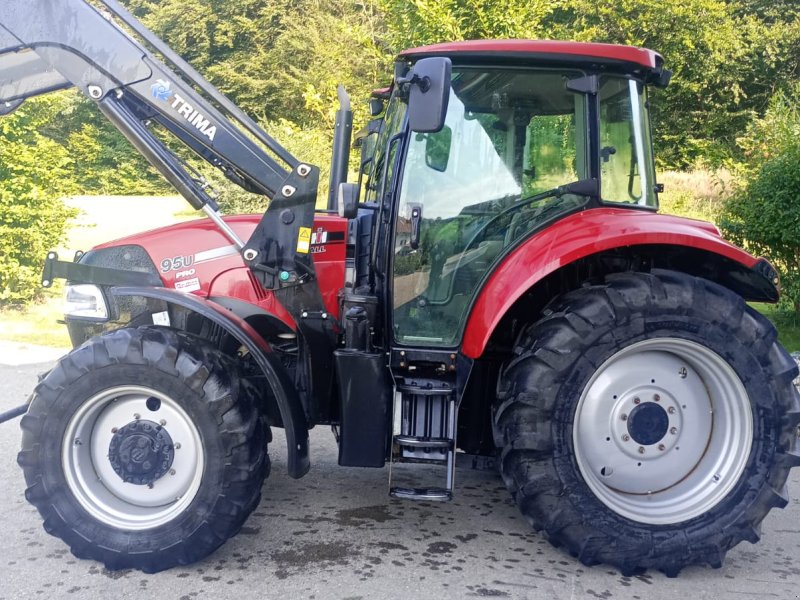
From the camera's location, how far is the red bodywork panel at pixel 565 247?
3301 mm

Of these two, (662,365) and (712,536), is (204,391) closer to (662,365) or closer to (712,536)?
(662,365)

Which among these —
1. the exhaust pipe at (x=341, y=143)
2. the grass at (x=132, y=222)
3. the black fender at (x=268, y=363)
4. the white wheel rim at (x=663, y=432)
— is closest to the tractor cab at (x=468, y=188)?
the black fender at (x=268, y=363)

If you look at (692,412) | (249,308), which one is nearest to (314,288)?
(249,308)

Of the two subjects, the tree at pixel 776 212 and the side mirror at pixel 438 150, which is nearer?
the side mirror at pixel 438 150

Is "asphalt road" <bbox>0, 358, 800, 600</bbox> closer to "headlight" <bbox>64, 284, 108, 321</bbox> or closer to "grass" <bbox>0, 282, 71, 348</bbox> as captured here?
"headlight" <bbox>64, 284, 108, 321</bbox>

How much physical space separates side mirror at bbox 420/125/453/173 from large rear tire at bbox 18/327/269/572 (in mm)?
1326

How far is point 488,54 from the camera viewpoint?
339cm

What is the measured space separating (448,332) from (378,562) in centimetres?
109

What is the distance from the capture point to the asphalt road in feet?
10.3

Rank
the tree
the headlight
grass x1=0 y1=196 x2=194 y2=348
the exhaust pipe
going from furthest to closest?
grass x1=0 y1=196 x2=194 y2=348 → the tree → the exhaust pipe → the headlight

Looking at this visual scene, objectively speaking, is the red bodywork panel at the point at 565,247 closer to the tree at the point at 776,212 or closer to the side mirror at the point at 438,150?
the side mirror at the point at 438,150

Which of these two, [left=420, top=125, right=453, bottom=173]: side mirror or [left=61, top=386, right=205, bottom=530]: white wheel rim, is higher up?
[left=420, top=125, right=453, bottom=173]: side mirror

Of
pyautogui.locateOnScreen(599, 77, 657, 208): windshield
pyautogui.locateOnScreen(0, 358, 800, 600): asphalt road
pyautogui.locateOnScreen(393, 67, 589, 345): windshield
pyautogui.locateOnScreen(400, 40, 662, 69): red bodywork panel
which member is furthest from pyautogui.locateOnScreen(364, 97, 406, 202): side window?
pyautogui.locateOnScreen(0, 358, 800, 600): asphalt road

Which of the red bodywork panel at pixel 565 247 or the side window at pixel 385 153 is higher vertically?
the side window at pixel 385 153
